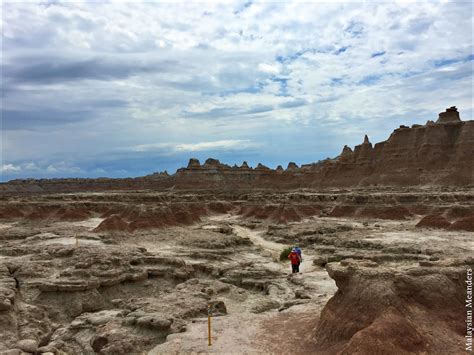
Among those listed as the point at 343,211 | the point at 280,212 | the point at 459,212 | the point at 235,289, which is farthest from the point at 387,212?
the point at 235,289

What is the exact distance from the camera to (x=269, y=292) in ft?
57.2

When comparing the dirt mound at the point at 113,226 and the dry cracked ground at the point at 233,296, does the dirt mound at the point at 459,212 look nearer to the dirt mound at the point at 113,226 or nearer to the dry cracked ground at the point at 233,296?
the dry cracked ground at the point at 233,296

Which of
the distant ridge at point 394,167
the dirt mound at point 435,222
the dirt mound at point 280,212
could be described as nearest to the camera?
the dirt mound at point 435,222

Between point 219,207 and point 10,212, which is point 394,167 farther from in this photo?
point 10,212

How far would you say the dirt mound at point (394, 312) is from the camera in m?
9.25

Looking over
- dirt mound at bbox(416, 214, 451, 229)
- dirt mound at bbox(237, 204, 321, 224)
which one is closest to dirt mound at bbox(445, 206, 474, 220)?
dirt mound at bbox(416, 214, 451, 229)

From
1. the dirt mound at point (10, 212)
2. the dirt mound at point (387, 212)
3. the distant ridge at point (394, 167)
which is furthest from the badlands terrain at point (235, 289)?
the distant ridge at point (394, 167)

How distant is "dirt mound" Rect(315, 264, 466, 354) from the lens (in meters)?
9.25

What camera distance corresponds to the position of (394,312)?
393 inches

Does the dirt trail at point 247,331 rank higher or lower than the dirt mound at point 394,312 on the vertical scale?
lower

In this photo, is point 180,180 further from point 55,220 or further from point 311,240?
point 311,240

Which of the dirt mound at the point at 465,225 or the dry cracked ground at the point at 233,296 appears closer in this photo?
the dry cracked ground at the point at 233,296

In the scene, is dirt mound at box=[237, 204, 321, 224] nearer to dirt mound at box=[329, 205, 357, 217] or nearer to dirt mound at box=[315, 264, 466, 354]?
dirt mound at box=[329, 205, 357, 217]

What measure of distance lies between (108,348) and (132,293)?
21.9ft
